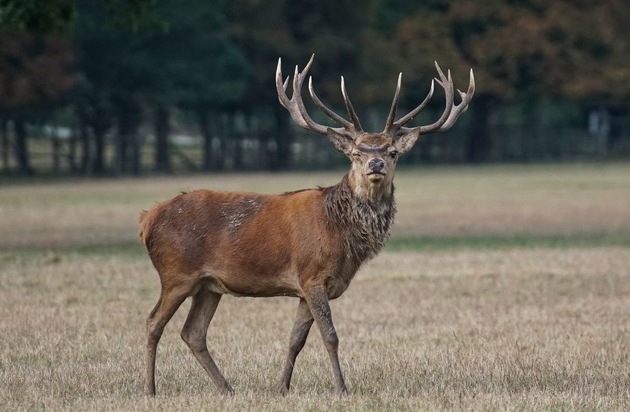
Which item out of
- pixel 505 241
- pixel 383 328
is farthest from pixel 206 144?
pixel 383 328

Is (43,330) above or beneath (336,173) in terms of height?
above

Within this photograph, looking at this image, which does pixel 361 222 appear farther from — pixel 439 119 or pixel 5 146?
pixel 5 146

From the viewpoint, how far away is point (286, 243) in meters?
10.9

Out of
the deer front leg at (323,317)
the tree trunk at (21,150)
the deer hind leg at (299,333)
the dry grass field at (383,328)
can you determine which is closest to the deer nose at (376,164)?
the deer front leg at (323,317)

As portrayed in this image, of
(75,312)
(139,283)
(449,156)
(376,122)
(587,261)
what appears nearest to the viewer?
(75,312)

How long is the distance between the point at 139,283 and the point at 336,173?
1564 inches

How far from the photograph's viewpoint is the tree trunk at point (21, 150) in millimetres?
55500

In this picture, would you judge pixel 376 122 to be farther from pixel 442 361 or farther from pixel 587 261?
pixel 442 361

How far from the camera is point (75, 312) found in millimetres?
15148

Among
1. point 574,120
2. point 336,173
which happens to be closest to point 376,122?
point 574,120

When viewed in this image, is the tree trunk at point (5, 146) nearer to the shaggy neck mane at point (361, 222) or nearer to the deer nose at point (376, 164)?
the shaggy neck mane at point (361, 222)

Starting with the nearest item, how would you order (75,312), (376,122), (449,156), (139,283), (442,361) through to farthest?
(442,361), (75,312), (139,283), (449,156), (376,122)

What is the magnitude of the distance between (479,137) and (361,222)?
57999 millimetres

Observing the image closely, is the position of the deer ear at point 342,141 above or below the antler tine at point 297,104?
below
